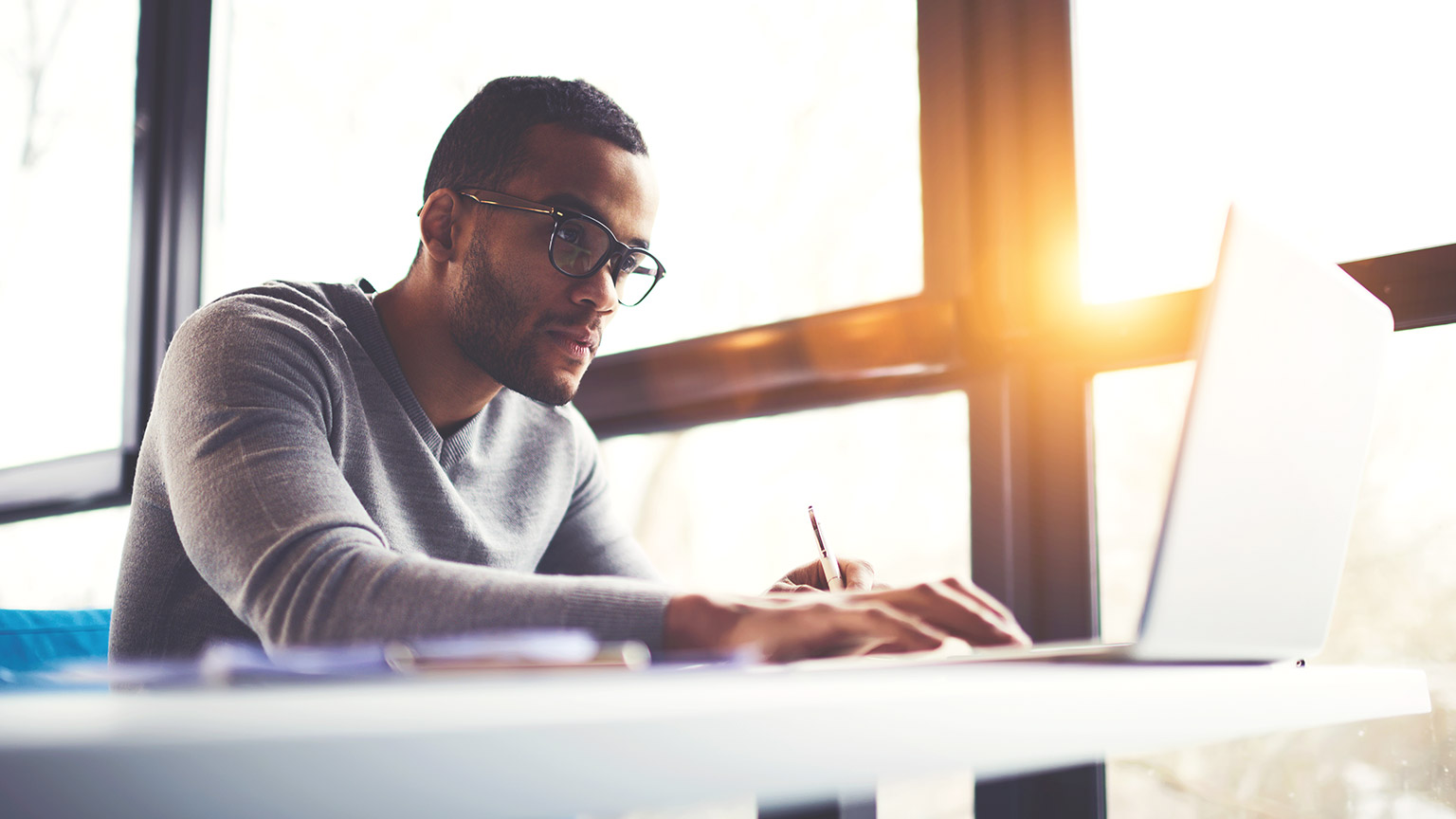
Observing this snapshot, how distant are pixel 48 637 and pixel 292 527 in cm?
71

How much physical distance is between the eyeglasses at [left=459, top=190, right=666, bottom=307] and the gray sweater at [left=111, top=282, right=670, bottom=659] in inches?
9.1

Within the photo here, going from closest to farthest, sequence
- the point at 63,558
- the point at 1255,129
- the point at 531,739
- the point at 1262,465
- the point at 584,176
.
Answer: the point at 531,739
the point at 1262,465
the point at 584,176
the point at 1255,129
the point at 63,558

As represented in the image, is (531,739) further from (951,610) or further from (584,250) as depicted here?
(584,250)

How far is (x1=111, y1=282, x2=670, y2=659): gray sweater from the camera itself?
0.68 meters

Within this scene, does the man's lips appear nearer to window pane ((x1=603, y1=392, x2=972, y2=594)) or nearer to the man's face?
the man's face

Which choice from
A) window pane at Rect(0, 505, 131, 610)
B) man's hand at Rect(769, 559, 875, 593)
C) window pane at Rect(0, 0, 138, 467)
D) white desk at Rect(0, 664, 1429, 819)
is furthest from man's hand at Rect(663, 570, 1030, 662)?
window pane at Rect(0, 0, 138, 467)

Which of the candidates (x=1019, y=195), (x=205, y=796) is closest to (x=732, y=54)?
(x=1019, y=195)

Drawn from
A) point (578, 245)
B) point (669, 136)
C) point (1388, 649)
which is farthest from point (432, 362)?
point (1388, 649)

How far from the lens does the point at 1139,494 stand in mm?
1569

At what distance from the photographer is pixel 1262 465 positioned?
0.63m

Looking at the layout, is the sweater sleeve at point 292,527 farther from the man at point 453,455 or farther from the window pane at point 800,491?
the window pane at point 800,491

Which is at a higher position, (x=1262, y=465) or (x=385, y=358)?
(x=385, y=358)

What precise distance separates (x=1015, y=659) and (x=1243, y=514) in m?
0.17

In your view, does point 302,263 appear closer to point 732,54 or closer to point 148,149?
point 148,149
